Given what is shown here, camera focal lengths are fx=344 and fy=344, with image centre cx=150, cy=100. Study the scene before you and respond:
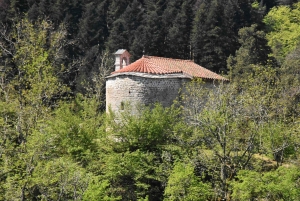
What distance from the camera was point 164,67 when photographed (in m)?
19.2

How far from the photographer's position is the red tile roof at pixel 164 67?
18.3 meters

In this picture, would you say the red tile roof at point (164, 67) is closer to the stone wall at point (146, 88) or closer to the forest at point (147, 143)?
the stone wall at point (146, 88)

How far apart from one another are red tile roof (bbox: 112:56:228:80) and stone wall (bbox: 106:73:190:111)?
0.37 meters

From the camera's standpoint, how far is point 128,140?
51.8 feet

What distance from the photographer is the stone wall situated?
17.9 metres

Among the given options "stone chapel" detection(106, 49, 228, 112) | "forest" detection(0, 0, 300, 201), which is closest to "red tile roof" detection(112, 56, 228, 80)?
"stone chapel" detection(106, 49, 228, 112)

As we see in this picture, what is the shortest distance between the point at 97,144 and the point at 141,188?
300cm

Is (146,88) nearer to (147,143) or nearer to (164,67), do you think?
(164,67)

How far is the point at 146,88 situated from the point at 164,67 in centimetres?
206

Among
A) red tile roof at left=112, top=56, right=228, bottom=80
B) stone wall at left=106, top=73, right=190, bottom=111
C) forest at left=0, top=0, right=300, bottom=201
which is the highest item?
red tile roof at left=112, top=56, right=228, bottom=80

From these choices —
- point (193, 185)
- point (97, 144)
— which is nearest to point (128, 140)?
point (97, 144)

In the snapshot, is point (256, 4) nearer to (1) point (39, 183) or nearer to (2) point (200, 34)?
(2) point (200, 34)

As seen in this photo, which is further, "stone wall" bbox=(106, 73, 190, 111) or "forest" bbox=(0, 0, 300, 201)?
"stone wall" bbox=(106, 73, 190, 111)

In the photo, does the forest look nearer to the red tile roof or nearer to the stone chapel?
the stone chapel
